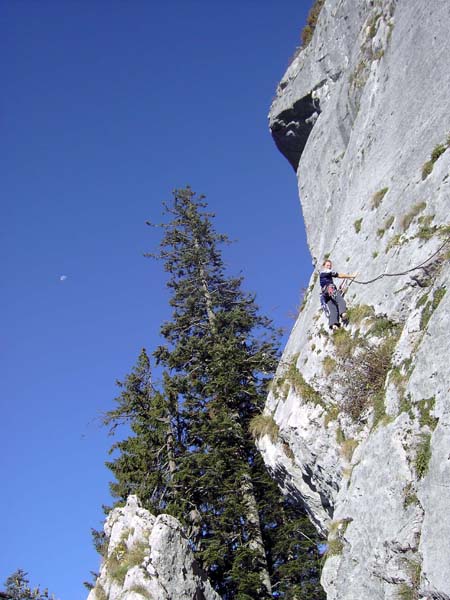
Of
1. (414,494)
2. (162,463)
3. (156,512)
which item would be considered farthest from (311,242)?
(414,494)

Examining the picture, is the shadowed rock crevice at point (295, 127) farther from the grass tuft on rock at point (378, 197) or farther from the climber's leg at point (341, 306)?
the climber's leg at point (341, 306)

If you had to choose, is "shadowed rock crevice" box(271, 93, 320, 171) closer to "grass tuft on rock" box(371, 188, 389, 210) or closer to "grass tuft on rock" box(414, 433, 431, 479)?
"grass tuft on rock" box(371, 188, 389, 210)

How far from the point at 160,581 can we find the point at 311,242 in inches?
595

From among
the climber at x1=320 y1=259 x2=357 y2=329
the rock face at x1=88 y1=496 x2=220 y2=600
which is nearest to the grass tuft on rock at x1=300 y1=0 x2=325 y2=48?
the climber at x1=320 y1=259 x2=357 y2=329

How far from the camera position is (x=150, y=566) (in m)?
18.5

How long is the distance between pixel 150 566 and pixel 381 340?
1070 cm

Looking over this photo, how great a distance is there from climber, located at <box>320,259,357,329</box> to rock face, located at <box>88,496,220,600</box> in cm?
914

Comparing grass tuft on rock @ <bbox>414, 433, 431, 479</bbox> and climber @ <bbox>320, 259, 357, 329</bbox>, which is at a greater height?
climber @ <bbox>320, 259, 357, 329</bbox>

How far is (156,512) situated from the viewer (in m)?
22.7

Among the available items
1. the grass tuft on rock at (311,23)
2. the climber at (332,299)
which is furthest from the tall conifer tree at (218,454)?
the grass tuft on rock at (311,23)

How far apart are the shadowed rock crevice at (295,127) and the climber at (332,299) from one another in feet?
51.3

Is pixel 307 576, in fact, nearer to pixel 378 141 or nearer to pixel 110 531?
pixel 110 531

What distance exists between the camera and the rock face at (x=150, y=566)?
710 inches

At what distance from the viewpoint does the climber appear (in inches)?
623
